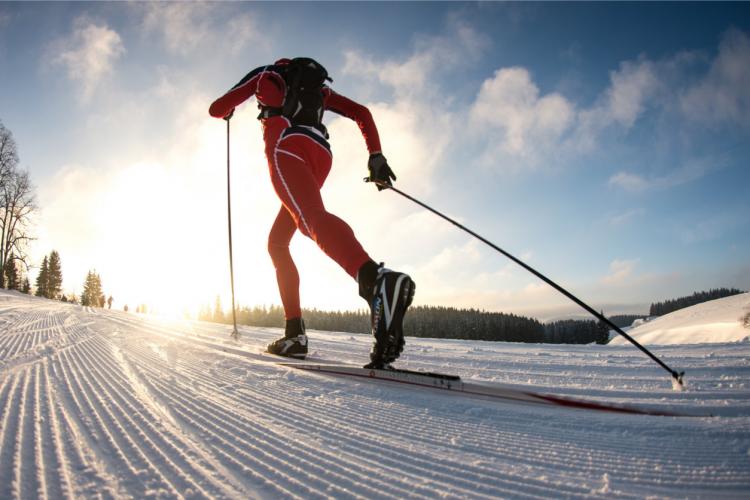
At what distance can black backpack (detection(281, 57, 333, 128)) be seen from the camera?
8.50ft

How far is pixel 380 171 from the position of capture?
2.78 metres

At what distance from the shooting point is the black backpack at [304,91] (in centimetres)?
259

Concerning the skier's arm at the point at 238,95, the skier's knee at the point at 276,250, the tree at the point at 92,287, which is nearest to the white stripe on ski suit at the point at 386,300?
the skier's knee at the point at 276,250

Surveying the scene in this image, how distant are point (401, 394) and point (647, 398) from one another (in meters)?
0.97

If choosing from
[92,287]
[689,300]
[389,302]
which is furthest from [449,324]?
[689,300]

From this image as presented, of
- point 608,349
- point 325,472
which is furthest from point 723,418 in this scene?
point 608,349

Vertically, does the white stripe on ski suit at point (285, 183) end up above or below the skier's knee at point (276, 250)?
above

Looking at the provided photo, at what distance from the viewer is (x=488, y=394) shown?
144cm

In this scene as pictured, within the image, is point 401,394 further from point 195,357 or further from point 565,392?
point 195,357

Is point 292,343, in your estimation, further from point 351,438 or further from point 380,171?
point 351,438

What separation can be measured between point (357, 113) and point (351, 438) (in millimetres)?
2631

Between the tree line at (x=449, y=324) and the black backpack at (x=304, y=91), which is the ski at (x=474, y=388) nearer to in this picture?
the black backpack at (x=304, y=91)

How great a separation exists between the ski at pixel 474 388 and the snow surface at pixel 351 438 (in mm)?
39

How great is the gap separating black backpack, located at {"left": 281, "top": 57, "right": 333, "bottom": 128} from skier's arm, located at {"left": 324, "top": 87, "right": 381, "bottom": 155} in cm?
26
